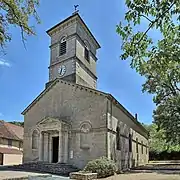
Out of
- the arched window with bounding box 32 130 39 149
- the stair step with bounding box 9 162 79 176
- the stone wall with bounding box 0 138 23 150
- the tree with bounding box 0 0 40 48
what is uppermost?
the tree with bounding box 0 0 40 48

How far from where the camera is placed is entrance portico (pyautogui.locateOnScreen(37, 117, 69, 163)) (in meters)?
26.0

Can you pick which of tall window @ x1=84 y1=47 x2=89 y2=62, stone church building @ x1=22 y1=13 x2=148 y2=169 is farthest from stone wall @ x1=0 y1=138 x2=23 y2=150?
tall window @ x1=84 y1=47 x2=89 y2=62

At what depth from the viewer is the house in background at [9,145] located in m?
40.4

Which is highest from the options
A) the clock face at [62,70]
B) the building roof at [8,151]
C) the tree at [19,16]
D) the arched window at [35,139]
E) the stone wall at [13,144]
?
the clock face at [62,70]

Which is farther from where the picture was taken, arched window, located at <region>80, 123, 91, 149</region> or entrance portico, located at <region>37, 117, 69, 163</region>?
entrance portico, located at <region>37, 117, 69, 163</region>

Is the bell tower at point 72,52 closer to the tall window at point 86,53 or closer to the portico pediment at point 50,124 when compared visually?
the tall window at point 86,53

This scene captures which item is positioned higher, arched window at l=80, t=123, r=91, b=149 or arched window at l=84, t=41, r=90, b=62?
arched window at l=84, t=41, r=90, b=62

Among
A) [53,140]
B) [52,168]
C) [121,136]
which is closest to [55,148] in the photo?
[53,140]

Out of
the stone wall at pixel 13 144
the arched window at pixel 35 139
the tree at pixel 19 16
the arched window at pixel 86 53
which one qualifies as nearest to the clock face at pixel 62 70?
the arched window at pixel 86 53

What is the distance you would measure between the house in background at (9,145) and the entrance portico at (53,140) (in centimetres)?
1471

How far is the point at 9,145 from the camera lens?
141ft

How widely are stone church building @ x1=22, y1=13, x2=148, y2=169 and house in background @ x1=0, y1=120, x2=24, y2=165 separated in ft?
41.5

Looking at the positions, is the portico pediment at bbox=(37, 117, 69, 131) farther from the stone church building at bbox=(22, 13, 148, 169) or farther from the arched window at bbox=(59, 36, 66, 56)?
the arched window at bbox=(59, 36, 66, 56)

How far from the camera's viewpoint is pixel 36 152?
2842 centimetres
